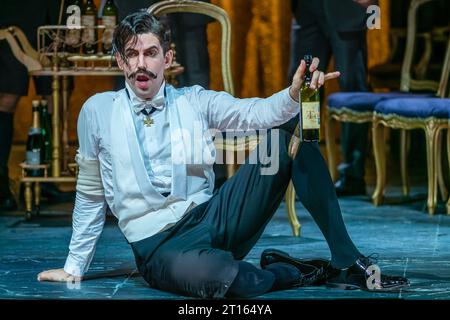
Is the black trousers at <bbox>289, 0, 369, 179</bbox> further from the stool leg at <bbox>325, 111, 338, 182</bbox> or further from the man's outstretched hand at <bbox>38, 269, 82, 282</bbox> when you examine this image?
the man's outstretched hand at <bbox>38, 269, 82, 282</bbox>

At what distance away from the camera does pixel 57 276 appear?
3.84 metres

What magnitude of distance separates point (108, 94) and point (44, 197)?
2265mm

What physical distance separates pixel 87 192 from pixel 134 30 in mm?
510

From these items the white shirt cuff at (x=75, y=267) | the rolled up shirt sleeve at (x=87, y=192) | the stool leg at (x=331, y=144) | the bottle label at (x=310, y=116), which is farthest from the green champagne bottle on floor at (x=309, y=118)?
the stool leg at (x=331, y=144)

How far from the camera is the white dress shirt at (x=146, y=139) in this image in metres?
3.69

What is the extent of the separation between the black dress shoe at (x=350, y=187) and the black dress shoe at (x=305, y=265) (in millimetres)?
2187

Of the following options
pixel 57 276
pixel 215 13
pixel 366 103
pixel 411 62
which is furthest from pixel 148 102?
pixel 411 62

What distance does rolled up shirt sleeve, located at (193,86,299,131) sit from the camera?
357 centimetres

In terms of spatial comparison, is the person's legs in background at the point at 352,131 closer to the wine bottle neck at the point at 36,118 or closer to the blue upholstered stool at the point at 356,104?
the blue upholstered stool at the point at 356,104

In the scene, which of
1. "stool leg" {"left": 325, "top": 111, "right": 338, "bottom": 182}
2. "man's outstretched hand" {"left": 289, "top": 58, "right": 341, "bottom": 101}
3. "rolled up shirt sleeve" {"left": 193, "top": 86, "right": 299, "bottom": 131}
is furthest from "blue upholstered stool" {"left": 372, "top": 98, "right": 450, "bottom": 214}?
"man's outstretched hand" {"left": 289, "top": 58, "right": 341, "bottom": 101}

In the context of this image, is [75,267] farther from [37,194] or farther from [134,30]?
[37,194]

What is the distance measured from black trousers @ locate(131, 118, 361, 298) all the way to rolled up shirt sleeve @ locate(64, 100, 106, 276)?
0.52 feet

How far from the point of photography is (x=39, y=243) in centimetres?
473

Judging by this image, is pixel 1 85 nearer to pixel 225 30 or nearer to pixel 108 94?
pixel 225 30
